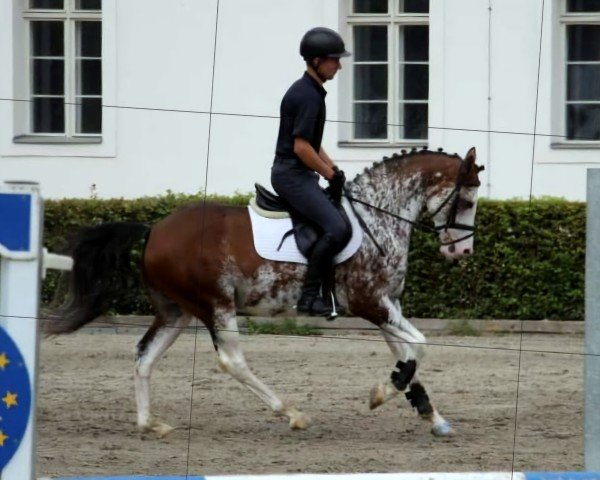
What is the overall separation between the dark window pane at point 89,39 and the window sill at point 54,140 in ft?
2.57

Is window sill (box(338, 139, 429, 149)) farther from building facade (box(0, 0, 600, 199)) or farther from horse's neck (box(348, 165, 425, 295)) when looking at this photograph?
horse's neck (box(348, 165, 425, 295))

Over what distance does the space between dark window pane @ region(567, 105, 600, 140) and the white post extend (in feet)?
29.6

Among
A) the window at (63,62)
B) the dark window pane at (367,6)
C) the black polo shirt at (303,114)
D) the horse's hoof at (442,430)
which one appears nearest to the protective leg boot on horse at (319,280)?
the black polo shirt at (303,114)

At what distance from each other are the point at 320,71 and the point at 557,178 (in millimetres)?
5614

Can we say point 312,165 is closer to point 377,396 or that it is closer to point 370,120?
point 377,396

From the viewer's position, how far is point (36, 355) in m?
5.48

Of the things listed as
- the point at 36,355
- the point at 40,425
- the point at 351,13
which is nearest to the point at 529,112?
the point at 351,13

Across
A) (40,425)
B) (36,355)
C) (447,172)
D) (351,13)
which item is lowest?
(40,425)

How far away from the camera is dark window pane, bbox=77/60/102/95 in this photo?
1401 cm

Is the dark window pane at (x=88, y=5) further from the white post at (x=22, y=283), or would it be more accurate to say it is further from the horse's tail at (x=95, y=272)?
the white post at (x=22, y=283)

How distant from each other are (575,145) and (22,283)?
885 centimetres

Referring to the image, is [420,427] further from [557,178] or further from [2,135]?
[2,135]

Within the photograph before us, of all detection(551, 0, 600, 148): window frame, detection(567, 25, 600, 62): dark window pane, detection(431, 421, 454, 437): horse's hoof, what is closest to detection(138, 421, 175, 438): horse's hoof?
detection(431, 421, 454, 437): horse's hoof

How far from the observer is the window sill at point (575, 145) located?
13602 millimetres
